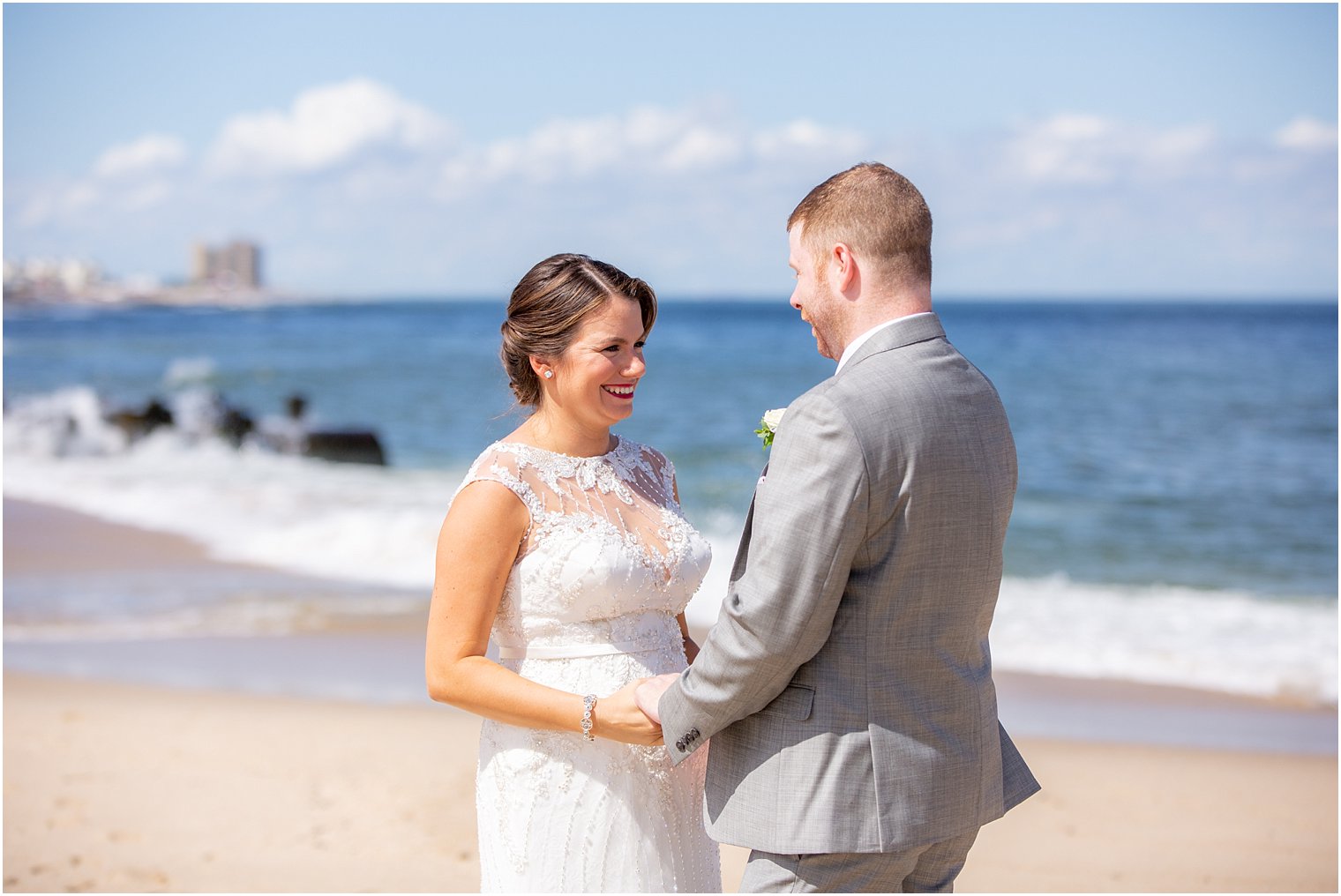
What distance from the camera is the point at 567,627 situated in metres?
3.10

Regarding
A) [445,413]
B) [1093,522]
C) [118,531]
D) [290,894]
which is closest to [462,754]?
[290,894]

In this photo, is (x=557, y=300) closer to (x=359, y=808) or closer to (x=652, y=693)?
(x=652, y=693)

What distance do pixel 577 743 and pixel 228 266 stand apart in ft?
412

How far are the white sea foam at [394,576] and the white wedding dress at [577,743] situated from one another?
19.1 feet

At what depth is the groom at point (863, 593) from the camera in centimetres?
224

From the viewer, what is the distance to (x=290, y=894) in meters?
5.08

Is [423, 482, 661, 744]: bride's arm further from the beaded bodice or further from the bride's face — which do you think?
the bride's face

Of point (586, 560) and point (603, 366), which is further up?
point (603, 366)

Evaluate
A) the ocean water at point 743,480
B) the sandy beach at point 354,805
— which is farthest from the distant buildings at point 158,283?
the sandy beach at point 354,805

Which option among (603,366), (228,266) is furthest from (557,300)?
(228,266)

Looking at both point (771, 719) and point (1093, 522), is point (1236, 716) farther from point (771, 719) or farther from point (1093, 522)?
point (1093, 522)

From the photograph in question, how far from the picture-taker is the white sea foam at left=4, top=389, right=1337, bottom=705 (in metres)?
8.77

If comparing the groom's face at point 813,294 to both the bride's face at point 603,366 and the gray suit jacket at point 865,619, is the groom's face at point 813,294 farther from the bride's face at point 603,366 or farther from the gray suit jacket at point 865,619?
the bride's face at point 603,366

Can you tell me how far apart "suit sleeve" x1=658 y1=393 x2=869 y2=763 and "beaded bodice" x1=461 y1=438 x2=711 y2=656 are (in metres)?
0.71
